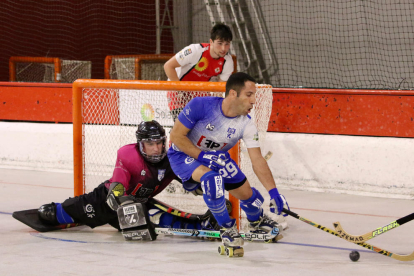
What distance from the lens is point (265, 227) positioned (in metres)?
3.91

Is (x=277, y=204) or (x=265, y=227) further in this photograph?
(x=265, y=227)

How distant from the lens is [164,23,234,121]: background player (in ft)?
16.1

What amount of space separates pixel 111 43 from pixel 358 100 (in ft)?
20.6

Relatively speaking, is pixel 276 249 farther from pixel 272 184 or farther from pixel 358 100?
pixel 358 100

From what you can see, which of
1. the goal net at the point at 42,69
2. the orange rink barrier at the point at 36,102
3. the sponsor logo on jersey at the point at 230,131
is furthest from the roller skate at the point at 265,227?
the goal net at the point at 42,69

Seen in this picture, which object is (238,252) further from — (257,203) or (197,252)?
(257,203)

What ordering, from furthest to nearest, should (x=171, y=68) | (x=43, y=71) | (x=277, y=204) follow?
(x=43, y=71)
(x=171, y=68)
(x=277, y=204)

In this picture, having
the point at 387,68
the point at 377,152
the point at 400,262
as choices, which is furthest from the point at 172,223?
the point at 387,68

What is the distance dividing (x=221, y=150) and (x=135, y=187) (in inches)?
28.0

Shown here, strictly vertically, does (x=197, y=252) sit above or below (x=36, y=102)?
below

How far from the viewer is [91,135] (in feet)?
18.4

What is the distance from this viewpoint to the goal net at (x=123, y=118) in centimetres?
457

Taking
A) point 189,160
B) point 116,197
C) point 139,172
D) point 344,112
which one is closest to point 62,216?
point 116,197

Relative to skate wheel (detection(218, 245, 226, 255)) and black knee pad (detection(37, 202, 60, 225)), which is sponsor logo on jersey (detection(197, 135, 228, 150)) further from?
black knee pad (detection(37, 202, 60, 225))
